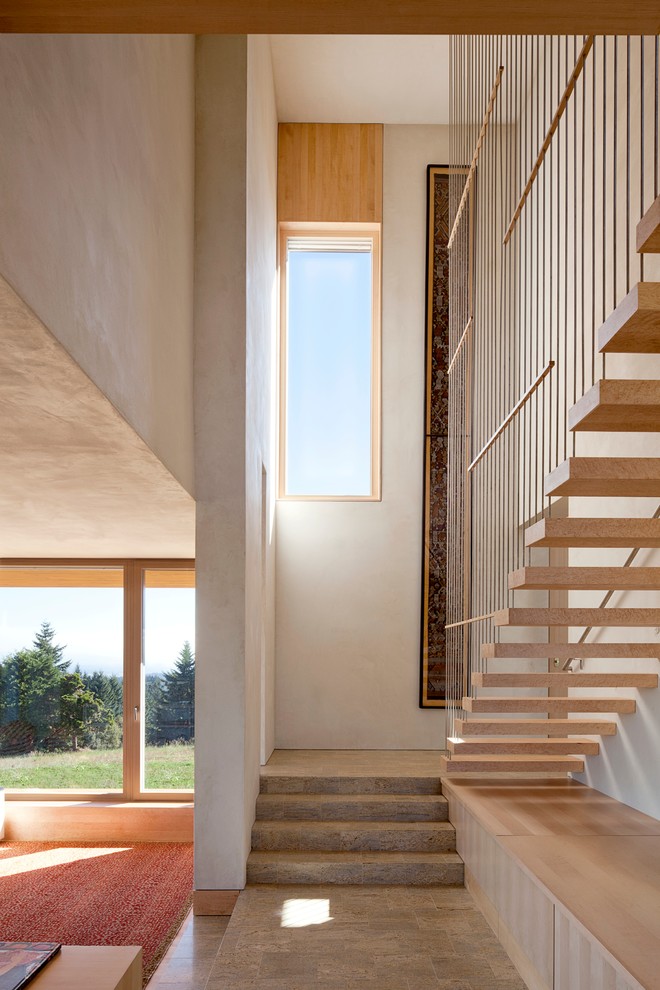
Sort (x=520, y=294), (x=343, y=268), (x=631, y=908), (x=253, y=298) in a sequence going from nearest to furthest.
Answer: (x=631, y=908)
(x=253, y=298)
(x=520, y=294)
(x=343, y=268)

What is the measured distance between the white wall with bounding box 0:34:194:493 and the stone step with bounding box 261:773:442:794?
288cm

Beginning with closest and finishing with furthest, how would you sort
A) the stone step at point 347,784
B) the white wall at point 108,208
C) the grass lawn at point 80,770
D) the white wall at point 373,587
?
the white wall at point 108,208
the stone step at point 347,784
the grass lawn at point 80,770
the white wall at point 373,587

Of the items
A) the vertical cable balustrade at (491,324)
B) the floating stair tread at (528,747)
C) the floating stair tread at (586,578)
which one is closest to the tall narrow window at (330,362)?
the vertical cable balustrade at (491,324)

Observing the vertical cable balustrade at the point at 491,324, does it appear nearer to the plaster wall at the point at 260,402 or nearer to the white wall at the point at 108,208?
the plaster wall at the point at 260,402

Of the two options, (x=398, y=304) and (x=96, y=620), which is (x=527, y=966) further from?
(x=398, y=304)

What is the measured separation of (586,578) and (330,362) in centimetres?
555

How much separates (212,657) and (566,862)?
2.46m

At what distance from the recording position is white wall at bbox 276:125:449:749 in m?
9.18

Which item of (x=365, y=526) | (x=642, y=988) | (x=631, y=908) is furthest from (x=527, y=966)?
(x=365, y=526)

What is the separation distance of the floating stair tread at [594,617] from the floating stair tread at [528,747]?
1.53m

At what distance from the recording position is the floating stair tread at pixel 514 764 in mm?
6473

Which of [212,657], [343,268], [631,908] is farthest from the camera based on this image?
[343,268]

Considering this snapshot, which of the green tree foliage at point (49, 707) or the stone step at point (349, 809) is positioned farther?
the green tree foliage at point (49, 707)

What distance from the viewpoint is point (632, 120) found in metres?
5.91
